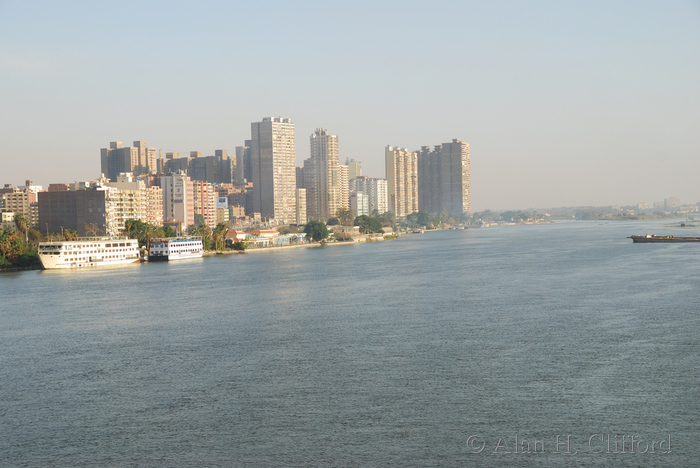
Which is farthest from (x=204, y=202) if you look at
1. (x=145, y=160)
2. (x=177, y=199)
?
(x=145, y=160)

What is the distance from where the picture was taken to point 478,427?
1209 centimetres

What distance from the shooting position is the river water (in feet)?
→ 37.4

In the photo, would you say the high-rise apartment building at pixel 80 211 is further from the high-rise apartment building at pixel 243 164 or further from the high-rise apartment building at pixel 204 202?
the high-rise apartment building at pixel 243 164

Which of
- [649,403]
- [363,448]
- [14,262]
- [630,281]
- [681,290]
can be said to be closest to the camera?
[363,448]

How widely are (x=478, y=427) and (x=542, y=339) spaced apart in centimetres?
695

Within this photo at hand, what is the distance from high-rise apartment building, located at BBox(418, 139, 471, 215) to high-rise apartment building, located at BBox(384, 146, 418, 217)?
8161 mm

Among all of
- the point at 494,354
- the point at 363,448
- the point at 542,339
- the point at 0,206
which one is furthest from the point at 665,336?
the point at 0,206

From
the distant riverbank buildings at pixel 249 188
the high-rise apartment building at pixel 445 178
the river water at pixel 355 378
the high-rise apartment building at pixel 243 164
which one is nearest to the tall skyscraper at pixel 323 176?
the distant riverbank buildings at pixel 249 188

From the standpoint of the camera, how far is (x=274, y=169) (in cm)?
10869

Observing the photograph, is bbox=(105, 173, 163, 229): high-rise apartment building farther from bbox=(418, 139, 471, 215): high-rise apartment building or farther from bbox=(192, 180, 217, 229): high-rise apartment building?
bbox=(418, 139, 471, 215): high-rise apartment building

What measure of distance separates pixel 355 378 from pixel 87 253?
3546cm

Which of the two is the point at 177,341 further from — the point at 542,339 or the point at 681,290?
the point at 681,290

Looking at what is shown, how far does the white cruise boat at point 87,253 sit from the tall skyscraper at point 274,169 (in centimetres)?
5869

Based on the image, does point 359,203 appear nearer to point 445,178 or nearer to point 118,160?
point 445,178
